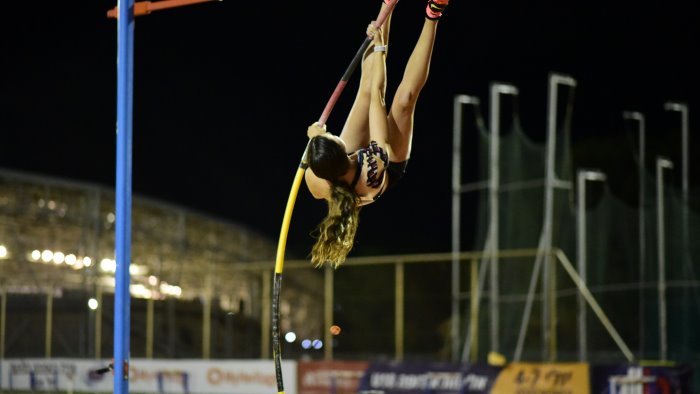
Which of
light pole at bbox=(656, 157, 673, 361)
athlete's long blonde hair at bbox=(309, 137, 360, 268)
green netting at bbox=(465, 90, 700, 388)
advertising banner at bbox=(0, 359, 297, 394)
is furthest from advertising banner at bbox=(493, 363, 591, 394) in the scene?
athlete's long blonde hair at bbox=(309, 137, 360, 268)

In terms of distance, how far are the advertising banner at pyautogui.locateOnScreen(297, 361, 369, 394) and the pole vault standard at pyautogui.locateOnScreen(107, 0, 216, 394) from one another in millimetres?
10188

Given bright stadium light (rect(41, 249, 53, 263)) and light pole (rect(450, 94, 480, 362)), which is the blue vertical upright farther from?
bright stadium light (rect(41, 249, 53, 263))

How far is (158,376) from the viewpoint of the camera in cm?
1931

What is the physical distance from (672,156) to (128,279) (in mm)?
27684

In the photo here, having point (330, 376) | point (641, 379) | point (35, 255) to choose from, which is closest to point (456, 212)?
point (330, 376)

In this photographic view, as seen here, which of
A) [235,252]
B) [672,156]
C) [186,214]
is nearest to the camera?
[672,156]

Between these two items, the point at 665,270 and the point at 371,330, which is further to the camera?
the point at 371,330

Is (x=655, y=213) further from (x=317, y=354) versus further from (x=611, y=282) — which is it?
(x=317, y=354)

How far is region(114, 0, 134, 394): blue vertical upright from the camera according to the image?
637 cm

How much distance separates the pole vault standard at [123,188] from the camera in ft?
20.9

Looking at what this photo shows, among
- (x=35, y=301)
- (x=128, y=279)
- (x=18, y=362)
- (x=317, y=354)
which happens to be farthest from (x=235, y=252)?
(x=128, y=279)

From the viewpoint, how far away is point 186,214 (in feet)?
147

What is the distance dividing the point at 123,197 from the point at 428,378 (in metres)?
9.77

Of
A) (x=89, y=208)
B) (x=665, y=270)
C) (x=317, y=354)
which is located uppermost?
(x=89, y=208)
